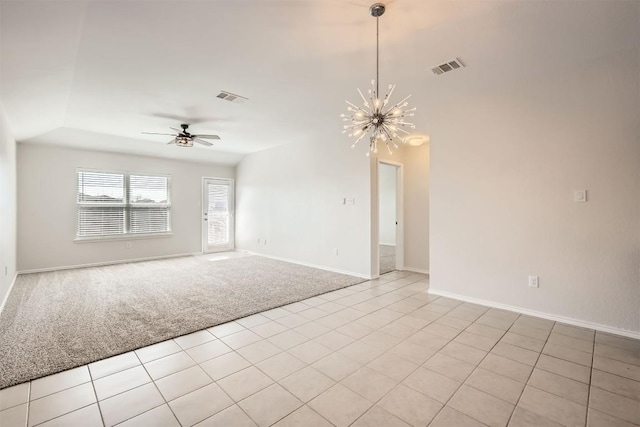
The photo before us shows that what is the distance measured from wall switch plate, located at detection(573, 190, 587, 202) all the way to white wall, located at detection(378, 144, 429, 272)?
8.93 feet

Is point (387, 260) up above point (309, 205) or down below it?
below

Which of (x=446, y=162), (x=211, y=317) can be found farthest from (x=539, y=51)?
(x=211, y=317)

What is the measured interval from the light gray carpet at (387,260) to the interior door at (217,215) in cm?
443

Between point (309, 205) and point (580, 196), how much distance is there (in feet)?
14.2

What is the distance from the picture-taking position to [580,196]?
310 cm

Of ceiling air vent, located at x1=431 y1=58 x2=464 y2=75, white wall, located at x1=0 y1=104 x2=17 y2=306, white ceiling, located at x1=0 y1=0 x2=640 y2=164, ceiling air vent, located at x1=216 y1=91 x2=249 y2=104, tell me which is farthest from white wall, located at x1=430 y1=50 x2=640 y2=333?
white wall, located at x1=0 y1=104 x2=17 y2=306

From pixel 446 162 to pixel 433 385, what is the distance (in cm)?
300

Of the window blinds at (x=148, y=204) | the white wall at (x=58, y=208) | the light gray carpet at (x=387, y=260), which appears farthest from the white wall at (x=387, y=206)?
the white wall at (x=58, y=208)

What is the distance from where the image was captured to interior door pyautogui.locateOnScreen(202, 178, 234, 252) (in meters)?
7.97

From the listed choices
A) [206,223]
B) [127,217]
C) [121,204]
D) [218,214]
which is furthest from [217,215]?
[121,204]

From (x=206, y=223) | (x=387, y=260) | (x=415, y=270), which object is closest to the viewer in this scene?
(x=415, y=270)

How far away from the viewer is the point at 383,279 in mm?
5188

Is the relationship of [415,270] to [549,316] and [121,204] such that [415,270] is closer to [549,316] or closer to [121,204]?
[549,316]

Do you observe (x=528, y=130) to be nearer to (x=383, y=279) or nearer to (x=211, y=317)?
(x=383, y=279)
